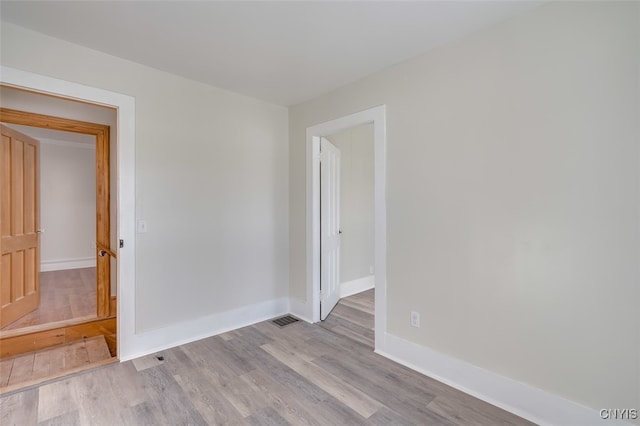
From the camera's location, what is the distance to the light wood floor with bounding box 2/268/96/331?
3.21 meters

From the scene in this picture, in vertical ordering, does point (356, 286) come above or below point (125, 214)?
below

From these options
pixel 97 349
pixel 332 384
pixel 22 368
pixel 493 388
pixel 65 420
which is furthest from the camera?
pixel 97 349

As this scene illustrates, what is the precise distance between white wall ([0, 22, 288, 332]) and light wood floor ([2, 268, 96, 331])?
1711 mm

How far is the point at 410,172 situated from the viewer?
232 cm

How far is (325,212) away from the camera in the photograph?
3.30 meters

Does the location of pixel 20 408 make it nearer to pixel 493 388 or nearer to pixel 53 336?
pixel 53 336

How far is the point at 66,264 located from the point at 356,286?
5930mm

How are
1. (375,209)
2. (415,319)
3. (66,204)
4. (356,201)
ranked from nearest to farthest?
1. (415,319)
2. (375,209)
3. (356,201)
4. (66,204)

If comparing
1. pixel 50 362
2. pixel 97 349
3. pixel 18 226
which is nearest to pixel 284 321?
pixel 97 349

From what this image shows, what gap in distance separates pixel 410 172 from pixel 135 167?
7.50ft

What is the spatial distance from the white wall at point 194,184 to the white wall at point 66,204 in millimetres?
4839

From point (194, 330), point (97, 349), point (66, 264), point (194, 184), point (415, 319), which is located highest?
point (194, 184)

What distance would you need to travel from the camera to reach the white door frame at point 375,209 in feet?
8.14

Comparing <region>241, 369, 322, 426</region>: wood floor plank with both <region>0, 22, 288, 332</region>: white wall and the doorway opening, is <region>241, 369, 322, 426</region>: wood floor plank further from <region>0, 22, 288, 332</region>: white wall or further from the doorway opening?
the doorway opening
